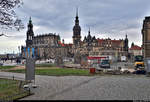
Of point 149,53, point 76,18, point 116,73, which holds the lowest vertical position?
point 116,73

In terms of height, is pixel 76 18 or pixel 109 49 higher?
pixel 76 18

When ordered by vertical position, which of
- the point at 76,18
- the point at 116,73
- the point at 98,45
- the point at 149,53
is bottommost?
the point at 116,73

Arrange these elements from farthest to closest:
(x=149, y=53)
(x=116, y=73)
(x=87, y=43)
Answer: (x=87, y=43)
(x=149, y=53)
(x=116, y=73)

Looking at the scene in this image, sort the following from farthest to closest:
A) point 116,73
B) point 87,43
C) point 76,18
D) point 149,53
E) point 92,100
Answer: point 87,43
point 76,18
point 149,53
point 116,73
point 92,100

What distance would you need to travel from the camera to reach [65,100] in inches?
356

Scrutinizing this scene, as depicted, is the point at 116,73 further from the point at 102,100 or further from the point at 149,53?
the point at 149,53

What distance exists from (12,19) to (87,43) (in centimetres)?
11229

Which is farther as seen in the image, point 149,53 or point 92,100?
point 149,53

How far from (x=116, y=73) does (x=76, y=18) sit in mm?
96241

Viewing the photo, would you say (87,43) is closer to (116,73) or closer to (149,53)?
(149,53)

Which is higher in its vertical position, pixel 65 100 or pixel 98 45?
pixel 98 45

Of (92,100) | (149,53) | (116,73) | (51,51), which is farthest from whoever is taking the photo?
(51,51)

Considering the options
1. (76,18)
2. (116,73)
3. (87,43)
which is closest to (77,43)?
(87,43)

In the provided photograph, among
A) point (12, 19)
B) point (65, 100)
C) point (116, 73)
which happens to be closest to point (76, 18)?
point (116, 73)
